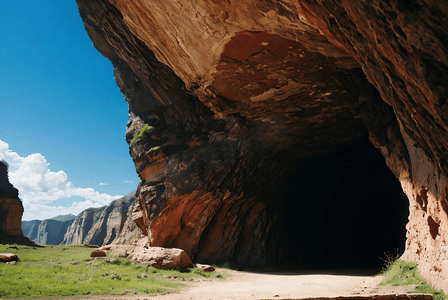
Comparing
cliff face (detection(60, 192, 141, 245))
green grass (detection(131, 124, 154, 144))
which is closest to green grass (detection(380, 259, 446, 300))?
green grass (detection(131, 124, 154, 144))

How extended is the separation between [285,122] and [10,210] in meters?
39.2

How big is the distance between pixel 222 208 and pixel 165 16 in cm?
1178

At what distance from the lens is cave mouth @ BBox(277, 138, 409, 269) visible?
22.1m

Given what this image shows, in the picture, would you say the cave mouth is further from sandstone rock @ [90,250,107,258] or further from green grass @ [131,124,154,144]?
sandstone rock @ [90,250,107,258]

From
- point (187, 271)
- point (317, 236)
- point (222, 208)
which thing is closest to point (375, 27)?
point (187, 271)

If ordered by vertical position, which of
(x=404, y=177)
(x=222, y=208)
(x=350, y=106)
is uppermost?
(x=350, y=106)

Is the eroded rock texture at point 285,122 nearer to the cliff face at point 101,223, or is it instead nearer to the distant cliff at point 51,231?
the cliff face at point 101,223

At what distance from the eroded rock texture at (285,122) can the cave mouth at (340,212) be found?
0.42 feet

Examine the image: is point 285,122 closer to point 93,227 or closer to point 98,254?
point 98,254

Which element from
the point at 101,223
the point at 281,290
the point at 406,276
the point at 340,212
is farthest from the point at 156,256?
the point at 101,223

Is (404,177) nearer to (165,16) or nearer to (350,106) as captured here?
(350,106)

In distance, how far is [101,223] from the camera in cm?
7150

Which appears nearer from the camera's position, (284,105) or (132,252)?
(132,252)

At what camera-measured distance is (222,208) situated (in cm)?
1725
